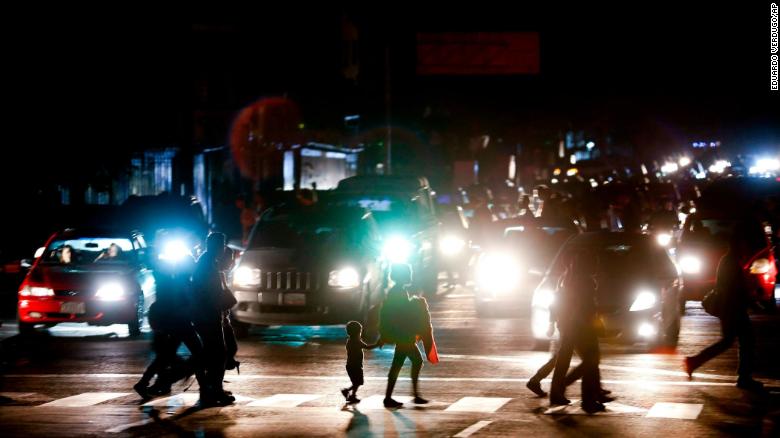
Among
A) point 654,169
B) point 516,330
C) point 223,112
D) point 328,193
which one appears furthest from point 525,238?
point 654,169

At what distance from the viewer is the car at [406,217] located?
23.9m

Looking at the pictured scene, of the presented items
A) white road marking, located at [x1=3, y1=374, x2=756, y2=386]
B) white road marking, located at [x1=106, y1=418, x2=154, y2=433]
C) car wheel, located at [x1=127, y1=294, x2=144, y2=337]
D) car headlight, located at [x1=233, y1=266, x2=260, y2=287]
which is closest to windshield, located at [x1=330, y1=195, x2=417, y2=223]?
car headlight, located at [x1=233, y1=266, x2=260, y2=287]

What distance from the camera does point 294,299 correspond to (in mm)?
18578

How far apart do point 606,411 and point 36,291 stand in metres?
10.1

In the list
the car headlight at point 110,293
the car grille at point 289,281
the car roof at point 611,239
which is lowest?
the car headlight at point 110,293

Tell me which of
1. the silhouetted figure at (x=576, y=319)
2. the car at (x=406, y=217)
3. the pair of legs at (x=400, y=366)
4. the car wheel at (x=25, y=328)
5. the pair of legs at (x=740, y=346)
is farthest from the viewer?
the car at (x=406, y=217)

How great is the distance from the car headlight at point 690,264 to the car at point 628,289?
4425mm

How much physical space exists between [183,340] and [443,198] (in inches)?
1552

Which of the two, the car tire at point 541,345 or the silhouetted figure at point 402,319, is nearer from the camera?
the silhouetted figure at point 402,319

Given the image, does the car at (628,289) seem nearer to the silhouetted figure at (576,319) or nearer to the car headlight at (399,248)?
the silhouetted figure at (576,319)

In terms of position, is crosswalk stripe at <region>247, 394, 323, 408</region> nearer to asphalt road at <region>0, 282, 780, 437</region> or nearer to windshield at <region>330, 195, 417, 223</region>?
asphalt road at <region>0, 282, 780, 437</region>

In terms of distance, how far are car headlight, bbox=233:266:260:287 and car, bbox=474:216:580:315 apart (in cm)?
425

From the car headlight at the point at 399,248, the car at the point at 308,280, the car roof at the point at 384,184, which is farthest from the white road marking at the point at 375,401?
the car roof at the point at 384,184

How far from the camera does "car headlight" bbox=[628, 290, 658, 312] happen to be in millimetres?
16078
